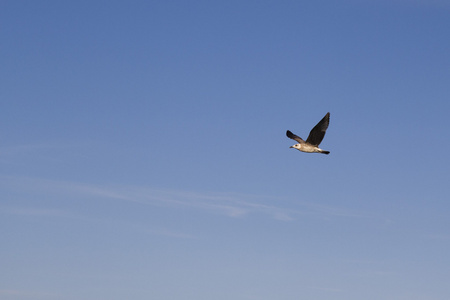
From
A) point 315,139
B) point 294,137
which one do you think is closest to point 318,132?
point 315,139

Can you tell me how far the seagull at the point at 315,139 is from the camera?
90.6 m

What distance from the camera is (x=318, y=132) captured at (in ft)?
300

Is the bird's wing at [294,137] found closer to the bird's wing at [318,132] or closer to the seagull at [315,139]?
the seagull at [315,139]

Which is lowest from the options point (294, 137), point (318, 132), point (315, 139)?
point (315, 139)

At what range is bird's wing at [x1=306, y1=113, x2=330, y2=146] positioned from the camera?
9050cm

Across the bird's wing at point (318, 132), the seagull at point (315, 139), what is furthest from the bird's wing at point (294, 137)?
the bird's wing at point (318, 132)

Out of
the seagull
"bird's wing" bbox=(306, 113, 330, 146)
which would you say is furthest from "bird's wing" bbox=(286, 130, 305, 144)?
"bird's wing" bbox=(306, 113, 330, 146)

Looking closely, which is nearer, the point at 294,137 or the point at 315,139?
the point at 315,139

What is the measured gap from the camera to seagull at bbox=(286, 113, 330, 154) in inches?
3565

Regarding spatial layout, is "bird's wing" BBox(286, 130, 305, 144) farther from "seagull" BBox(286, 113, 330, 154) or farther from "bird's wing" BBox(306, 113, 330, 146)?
"bird's wing" BBox(306, 113, 330, 146)

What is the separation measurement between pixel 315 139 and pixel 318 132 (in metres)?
1.55

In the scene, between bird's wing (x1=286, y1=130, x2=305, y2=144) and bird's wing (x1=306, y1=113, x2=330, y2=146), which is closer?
bird's wing (x1=306, y1=113, x2=330, y2=146)

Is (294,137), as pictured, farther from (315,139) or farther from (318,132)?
(318,132)

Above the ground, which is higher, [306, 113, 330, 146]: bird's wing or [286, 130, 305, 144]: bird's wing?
[286, 130, 305, 144]: bird's wing
